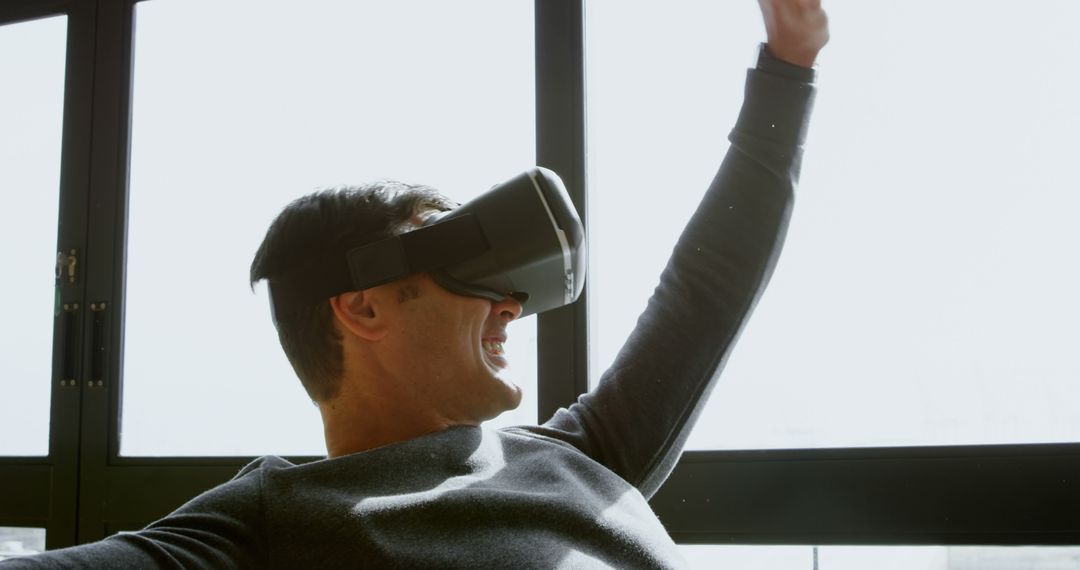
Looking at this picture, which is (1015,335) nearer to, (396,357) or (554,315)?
(554,315)

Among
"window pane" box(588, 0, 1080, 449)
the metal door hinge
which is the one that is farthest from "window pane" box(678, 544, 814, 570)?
the metal door hinge

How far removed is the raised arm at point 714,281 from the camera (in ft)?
3.87

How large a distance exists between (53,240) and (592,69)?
47.1 inches

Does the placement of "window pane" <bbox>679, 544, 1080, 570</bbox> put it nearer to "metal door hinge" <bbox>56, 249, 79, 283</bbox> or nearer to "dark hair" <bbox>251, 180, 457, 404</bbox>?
"dark hair" <bbox>251, 180, 457, 404</bbox>

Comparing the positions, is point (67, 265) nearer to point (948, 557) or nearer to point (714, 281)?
point (714, 281)

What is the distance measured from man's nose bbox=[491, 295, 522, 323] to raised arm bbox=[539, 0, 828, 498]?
135mm

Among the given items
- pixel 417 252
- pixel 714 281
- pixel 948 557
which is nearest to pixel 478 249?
pixel 417 252

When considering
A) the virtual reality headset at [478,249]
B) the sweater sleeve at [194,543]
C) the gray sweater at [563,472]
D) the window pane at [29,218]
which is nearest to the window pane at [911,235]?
the gray sweater at [563,472]

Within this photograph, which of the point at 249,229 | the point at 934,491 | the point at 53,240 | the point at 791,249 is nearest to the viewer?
the point at 934,491

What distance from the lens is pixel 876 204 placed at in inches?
58.5

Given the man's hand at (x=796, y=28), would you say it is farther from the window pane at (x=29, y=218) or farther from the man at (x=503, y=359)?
the window pane at (x=29, y=218)

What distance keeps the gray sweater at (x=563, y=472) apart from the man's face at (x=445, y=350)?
0.05 m

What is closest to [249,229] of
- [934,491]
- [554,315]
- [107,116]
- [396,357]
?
[107,116]

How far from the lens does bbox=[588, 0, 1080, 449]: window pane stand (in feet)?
4.61
